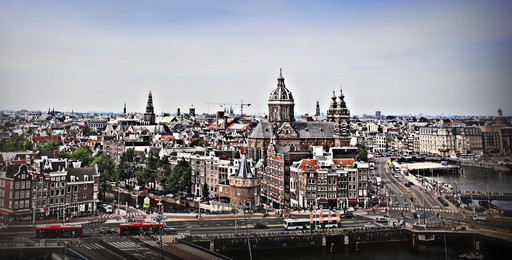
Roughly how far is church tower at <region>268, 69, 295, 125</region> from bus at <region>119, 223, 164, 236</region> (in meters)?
36.2

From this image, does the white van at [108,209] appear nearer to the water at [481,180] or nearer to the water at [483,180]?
the water at [483,180]

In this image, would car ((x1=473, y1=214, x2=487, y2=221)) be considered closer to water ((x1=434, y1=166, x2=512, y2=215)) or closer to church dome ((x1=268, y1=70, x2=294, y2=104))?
water ((x1=434, y1=166, x2=512, y2=215))

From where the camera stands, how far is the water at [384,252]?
44.7 m

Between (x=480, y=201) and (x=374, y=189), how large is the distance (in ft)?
48.2

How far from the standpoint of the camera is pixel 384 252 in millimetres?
Result: 46594

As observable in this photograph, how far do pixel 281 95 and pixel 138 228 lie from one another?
40.2 meters

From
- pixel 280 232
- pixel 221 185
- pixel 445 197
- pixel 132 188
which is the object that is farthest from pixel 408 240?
pixel 132 188

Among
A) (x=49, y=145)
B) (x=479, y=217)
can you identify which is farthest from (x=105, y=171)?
(x=479, y=217)

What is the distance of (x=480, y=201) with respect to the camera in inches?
2635

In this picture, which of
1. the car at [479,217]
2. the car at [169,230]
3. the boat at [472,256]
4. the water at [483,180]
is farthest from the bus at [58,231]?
the water at [483,180]

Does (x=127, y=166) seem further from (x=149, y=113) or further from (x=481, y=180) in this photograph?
(x=149, y=113)

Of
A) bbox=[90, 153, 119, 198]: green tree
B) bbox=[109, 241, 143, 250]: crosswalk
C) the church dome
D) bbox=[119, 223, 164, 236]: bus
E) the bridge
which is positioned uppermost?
the church dome

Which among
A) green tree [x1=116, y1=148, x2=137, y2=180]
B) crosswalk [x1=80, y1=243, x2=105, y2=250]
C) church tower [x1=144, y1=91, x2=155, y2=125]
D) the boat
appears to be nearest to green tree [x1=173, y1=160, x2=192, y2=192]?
green tree [x1=116, y1=148, x2=137, y2=180]

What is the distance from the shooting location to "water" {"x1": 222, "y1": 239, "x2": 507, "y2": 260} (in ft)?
147
